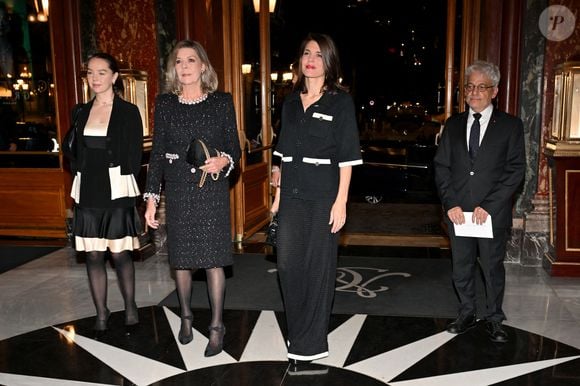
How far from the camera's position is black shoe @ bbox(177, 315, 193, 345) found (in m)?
3.24

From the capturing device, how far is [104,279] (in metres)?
3.40

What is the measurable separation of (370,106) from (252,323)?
40.4 ft

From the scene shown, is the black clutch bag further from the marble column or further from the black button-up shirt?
the marble column

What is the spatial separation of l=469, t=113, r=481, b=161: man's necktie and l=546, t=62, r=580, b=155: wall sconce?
1.48 metres

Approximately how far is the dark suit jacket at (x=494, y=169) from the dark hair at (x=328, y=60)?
0.89 metres

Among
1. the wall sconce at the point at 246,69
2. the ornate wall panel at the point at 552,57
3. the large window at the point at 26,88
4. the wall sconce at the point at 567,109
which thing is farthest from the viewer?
the large window at the point at 26,88

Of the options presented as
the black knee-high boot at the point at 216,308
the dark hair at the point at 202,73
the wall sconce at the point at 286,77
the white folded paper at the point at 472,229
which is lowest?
the black knee-high boot at the point at 216,308

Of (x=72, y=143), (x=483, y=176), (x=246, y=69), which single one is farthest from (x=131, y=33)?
(x=483, y=176)

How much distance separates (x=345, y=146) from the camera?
2.72 m

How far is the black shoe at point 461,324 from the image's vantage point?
3373 millimetres

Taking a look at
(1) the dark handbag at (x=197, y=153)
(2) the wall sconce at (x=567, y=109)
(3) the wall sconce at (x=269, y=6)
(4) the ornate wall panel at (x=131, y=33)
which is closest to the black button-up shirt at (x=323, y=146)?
(1) the dark handbag at (x=197, y=153)

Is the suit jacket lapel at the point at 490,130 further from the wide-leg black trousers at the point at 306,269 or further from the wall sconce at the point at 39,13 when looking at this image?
the wall sconce at the point at 39,13

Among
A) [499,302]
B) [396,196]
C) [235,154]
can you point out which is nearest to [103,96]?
[235,154]

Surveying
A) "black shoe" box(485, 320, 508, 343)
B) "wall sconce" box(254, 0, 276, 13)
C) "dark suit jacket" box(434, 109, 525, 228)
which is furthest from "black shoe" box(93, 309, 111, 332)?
"wall sconce" box(254, 0, 276, 13)
